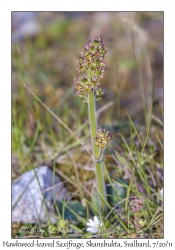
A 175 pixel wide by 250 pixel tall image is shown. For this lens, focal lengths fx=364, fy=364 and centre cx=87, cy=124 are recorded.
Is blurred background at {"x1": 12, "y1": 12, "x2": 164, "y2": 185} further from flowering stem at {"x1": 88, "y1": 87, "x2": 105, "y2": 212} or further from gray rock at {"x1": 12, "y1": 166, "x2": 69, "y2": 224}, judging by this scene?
flowering stem at {"x1": 88, "y1": 87, "x2": 105, "y2": 212}

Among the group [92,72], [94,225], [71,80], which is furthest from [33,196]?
[71,80]

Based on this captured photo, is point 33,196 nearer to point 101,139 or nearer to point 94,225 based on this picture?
point 94,225

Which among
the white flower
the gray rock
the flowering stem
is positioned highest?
the flowering stem

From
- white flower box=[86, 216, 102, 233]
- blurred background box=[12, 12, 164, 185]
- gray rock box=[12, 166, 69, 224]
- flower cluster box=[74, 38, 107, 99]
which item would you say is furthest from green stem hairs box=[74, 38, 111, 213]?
blurred background box=[12, 12, 164, 185]

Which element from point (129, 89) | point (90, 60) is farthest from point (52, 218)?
point (129, 89)

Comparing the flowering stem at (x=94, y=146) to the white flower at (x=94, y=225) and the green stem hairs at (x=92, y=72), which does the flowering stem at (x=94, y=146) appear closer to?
the green stem hairs at (x=92, y=72)
